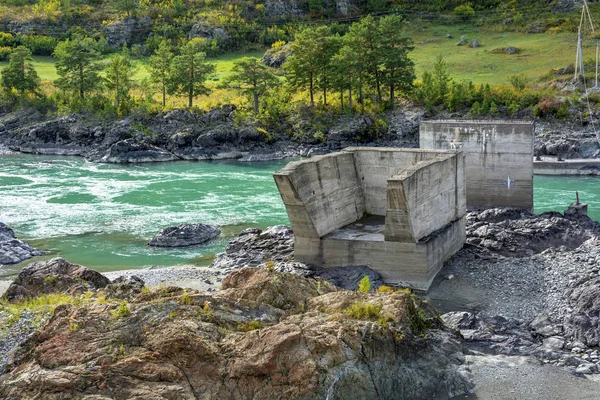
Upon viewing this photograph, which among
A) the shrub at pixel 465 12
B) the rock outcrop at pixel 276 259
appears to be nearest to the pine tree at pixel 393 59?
the shrub at pixel 465 12

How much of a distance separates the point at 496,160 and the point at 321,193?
45.3ft

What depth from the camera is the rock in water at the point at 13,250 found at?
32.0 m

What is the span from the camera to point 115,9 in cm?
11469

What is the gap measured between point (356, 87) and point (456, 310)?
44.8 m

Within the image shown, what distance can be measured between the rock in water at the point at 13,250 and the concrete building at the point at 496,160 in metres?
21.7

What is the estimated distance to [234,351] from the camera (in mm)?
16547

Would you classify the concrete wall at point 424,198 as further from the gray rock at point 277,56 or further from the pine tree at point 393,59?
the gray rock at point 277,56

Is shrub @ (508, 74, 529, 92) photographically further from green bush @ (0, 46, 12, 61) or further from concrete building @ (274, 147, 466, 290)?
green bush @ (0, 46, 12, 61)

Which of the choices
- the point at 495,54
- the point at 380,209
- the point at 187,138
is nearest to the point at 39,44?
the point at 187,138

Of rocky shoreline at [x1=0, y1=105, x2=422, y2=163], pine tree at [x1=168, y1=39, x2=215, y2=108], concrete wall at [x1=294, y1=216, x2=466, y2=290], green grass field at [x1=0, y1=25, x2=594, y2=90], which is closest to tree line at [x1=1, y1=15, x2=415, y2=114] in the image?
pine tree at [x1=168, y1=39, x2=215, y2=108]

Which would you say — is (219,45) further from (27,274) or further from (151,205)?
(27,274)

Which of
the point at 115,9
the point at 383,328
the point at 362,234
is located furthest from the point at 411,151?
the point at 115,9

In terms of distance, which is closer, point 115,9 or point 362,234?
point 362,234

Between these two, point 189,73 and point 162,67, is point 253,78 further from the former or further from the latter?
point 162,67
